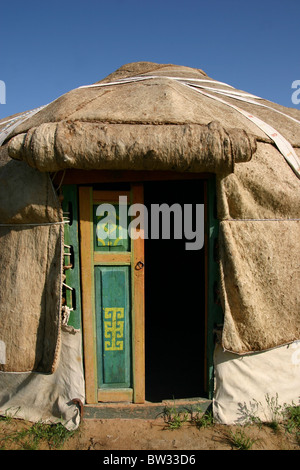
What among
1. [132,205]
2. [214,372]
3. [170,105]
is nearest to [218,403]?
[214,372]

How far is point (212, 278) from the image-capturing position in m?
2.88

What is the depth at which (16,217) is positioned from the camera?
2785 mm

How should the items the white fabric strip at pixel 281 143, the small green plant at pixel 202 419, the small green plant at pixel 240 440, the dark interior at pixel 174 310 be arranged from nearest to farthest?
the small green plant at pixel 240 440 → the small green plant at pixel 202 419 → the white fabric strip at pixel 281 143 → the dark interior at pixel 174 310

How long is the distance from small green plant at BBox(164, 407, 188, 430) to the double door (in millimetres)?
250

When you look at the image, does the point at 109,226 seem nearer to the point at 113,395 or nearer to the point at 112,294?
the point at 112,294

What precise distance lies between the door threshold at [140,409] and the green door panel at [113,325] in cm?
17

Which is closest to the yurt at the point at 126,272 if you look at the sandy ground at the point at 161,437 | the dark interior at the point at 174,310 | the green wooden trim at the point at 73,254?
the green wooden trim at the point at 73,254

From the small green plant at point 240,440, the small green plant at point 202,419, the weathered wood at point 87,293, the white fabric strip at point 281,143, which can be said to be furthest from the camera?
the white fabric strip at point 281,143

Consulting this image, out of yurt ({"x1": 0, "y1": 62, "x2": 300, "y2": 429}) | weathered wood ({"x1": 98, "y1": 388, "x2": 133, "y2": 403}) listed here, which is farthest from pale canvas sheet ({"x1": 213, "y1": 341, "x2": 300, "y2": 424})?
weathered wood ({"x1": 98, "y1": 388, "x2": 133, "y2": 403})

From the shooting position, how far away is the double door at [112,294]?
2.79 m

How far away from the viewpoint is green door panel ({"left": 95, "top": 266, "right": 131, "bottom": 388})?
2.87 meters

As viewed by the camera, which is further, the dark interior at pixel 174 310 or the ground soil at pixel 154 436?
the dark interior at pixel 174 310

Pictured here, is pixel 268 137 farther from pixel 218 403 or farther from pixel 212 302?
pixel 218 403

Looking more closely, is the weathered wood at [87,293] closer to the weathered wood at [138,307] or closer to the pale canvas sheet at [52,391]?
the pale canvas sheet at [52,391]
